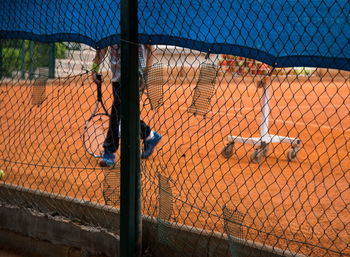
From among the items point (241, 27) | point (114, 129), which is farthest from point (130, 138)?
point (114, 129)

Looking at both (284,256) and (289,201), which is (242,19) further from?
(289,201)

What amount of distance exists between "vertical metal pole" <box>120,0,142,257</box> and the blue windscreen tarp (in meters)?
Result: 0.09

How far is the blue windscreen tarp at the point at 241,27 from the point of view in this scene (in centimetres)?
343

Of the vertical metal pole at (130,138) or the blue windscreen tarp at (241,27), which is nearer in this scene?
the blue windscreen tarp at (241,27)

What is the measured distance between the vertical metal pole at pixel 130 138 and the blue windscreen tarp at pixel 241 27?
3.6 inches

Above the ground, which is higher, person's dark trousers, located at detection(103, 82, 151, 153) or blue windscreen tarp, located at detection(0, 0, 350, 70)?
blue windscreen tarp, located at detection(0, 0, 350, 70)

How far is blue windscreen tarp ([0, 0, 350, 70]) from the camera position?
11.2 feet

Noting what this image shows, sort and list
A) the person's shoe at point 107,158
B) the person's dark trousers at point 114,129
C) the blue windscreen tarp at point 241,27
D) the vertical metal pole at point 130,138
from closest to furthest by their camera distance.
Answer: the blue windscreen tarp at point 241,27
the vertical metal pole at point 130,138
the person's dark trousers at point 114,129
the person's shoe at point 107,158

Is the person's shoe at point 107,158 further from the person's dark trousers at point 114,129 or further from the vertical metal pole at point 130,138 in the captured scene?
the vertical metal pole at point 130,138

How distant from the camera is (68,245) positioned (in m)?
4.46

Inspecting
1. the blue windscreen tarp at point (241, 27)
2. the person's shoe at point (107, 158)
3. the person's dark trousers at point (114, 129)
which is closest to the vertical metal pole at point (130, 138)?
the blue windscreen tarp at point (241, 27)

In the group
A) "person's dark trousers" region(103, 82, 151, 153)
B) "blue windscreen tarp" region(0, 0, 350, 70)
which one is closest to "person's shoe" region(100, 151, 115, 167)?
"person's dark trousers" region(103, 82, 151, 153)

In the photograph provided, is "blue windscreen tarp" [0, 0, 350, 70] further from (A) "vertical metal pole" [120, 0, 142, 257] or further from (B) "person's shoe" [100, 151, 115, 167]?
(B) "person's shoe" [100, 151, 115, 167]

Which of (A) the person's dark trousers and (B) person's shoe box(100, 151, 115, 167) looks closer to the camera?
(A) the person's dark trousers
